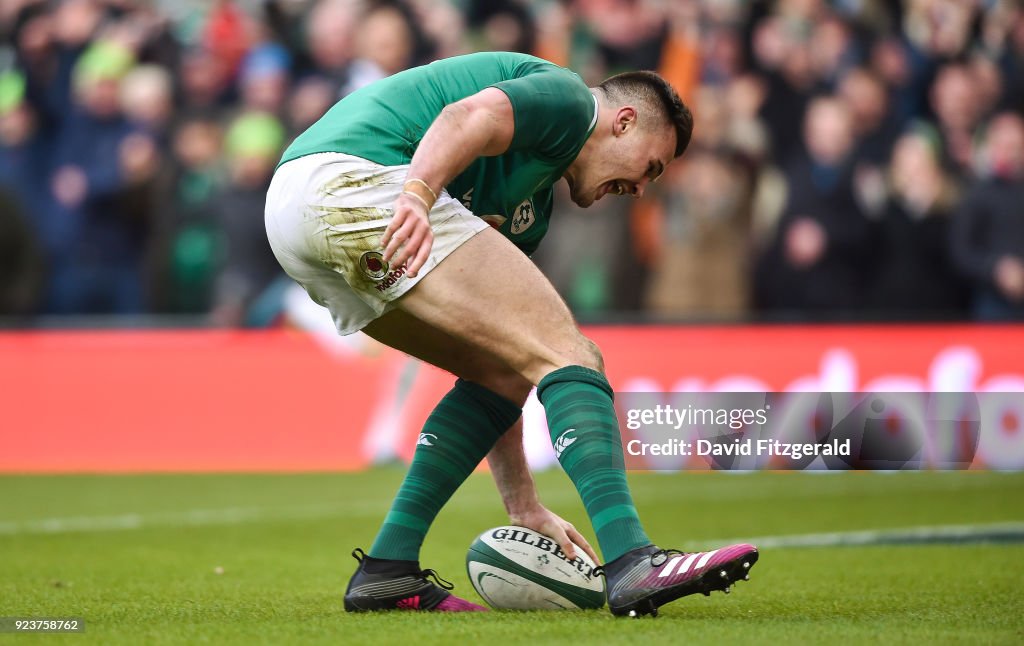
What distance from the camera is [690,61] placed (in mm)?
11523

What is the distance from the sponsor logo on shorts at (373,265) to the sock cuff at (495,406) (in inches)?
24.7

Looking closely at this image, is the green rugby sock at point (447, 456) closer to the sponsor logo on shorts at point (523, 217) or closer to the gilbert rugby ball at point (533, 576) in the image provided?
the gilbert rugby ball at point (533, 576)

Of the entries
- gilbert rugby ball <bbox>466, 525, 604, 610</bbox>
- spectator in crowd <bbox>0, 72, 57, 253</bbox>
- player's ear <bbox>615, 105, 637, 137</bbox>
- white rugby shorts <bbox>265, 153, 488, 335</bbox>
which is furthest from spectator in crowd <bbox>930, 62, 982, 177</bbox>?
white rugby shorts <bbox>265, 153, 488, 335</bbox>

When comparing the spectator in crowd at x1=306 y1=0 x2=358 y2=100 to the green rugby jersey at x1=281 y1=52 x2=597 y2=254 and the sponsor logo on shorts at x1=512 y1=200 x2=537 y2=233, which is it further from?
the green rugby jersey at x1=281 y1=52 x2=597 y2=254

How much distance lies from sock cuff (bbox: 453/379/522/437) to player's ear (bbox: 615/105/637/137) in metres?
0.85

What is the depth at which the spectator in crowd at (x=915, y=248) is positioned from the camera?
10797mm

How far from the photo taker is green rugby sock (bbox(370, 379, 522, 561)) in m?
4.47

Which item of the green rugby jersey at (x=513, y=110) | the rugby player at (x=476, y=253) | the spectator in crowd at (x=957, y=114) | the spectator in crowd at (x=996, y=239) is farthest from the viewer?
the spectator in crowd at (x=957, y=114)

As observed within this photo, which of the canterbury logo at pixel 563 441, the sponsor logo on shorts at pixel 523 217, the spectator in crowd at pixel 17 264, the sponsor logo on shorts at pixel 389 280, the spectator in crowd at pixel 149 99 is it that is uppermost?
the sponsor logo on shorts at pixel 523 217

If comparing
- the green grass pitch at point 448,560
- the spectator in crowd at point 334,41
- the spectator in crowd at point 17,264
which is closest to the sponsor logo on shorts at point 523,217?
the green grass pitch at point 448,560

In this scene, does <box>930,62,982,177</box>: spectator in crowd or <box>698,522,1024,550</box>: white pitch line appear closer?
<box>698,522,1024,550</box>: white pitch line

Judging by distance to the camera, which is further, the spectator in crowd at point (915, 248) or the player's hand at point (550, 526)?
the spectator in crowd at point (915, 248)

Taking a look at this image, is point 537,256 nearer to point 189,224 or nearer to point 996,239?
point 189,224

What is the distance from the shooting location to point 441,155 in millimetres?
3779
